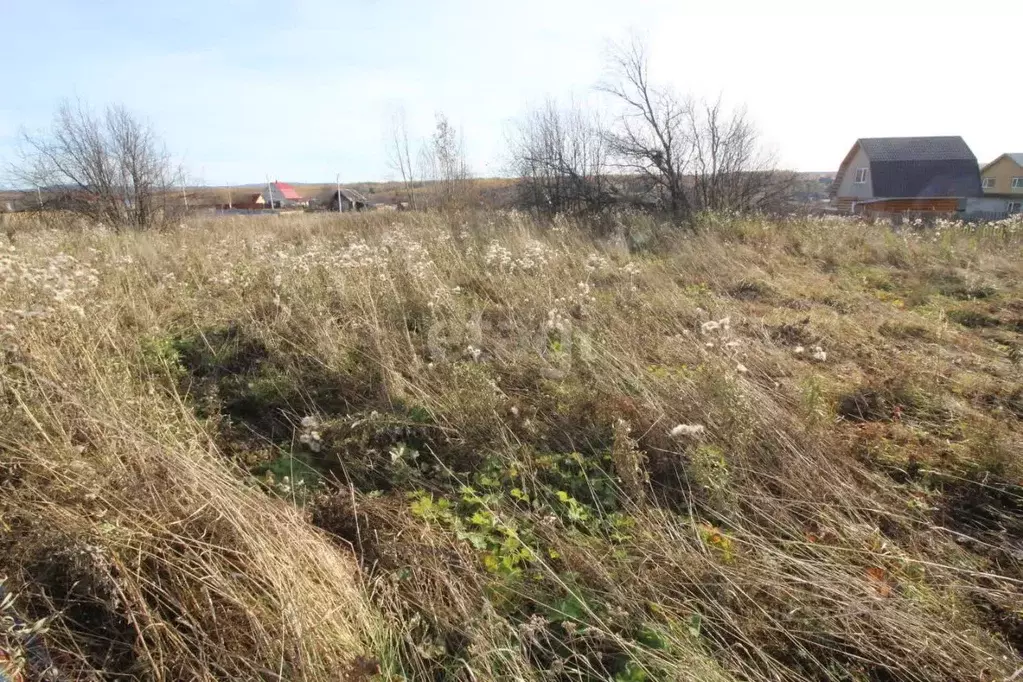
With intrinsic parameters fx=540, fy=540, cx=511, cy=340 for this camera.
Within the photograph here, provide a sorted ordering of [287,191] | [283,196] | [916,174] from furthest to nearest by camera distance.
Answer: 1. [287,191]
2. [283,196]
3. [916,174]

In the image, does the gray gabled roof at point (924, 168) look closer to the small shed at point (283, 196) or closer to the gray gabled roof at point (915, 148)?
the gray gabled roof at point (915, 148)

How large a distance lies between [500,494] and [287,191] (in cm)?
5918

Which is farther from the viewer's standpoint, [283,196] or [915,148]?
[283,196]

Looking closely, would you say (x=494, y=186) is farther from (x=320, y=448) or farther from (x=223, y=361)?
(x=320, y=448)

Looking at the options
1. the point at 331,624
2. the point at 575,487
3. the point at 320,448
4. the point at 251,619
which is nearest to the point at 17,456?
the point at 320,448

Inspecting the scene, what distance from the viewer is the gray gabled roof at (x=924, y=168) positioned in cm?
2916

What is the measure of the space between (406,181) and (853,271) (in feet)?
45.6

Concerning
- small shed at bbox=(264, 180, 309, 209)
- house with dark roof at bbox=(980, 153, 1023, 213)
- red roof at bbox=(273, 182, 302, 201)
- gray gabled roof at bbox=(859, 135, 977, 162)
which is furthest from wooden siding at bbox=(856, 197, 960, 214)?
red roof at bbox=(273, 182, 302, 201)

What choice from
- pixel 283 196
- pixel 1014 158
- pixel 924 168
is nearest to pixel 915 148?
pixel 924 168

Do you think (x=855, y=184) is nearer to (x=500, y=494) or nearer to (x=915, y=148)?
(x=915, y=148)

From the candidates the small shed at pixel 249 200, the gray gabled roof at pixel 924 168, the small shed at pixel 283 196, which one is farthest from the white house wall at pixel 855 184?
the small shed at pixel 249 200

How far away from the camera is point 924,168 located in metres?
30.1

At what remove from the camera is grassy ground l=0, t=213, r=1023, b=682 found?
169cm

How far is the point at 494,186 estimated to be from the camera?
1622 cm
